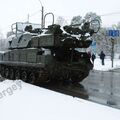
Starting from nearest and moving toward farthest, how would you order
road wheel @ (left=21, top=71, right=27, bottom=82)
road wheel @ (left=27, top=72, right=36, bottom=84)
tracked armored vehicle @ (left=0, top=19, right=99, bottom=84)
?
tracked armored vehicle @ (left=0, top=19, right=99, bottom=84) → road wheel @ (left=27, top=72, right=36, bottom=84) → road wheel @ (left=21, top=71, right=27, bottom=82)

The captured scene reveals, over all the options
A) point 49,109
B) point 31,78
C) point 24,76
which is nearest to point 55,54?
point 31,78

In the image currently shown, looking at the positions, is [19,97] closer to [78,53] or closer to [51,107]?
[51,107]

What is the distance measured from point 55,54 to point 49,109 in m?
6.21

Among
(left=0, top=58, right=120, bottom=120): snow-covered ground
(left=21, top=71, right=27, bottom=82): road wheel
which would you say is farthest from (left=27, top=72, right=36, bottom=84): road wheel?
(left=0, top=58, right=120, bottom=120): snow-covered ground

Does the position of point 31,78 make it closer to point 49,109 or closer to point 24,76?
point 24,76

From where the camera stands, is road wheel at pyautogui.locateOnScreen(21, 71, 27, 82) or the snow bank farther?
road wheel at pyautogui.locateOnScreen(21, 71, 27, 82)

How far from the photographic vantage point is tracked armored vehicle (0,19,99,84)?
49.7 ft

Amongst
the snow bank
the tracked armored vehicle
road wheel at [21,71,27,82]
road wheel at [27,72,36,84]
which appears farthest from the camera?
road wheel at [21,71,27,82]

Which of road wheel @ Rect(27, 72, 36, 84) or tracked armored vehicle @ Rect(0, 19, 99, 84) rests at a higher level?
tracked armored vehicle @ Rect(0, 19, 99, 84)

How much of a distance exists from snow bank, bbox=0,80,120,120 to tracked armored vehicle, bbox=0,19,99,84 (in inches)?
129

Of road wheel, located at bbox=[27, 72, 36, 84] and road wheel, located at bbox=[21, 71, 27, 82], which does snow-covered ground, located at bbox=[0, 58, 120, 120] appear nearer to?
road wheel, located at bbox=[27, 72, 36, 84]

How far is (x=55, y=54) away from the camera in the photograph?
15664mm

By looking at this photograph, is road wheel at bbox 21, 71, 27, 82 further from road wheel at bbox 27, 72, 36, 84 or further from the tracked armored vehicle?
road wheel at bbox 27, 72, 36, 84

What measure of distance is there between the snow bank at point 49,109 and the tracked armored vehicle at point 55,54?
329 centimetres
